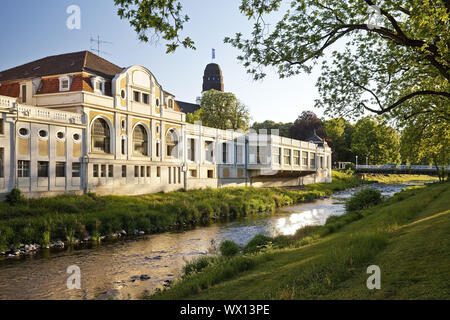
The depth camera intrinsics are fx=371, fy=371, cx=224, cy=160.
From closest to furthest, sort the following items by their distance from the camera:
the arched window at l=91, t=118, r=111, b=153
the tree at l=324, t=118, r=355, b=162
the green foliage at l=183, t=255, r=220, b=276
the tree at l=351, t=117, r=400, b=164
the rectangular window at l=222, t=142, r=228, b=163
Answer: the green foliage at l=183, t=255, r=220, b=276 → the tree at l=351, t=117, r=400, b=164 → the arched window at l=91, t=118, r=111, b=153 → the rectangular window at l=222, t=142, r=228, b=163 → the tree at l=324, t=118, r=355, b=162

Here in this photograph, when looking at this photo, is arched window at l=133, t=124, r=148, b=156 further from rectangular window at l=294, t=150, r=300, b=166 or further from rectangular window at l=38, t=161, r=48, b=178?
rectangular window at l=294, t=150, r=300, b=166

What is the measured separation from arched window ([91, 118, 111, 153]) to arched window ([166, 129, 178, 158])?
8846mm

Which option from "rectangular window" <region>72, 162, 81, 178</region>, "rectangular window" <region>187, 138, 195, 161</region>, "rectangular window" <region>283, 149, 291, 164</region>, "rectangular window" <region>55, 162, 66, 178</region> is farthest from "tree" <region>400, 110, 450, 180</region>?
"rectangular window" <region>283, 149, 291, 164</region>

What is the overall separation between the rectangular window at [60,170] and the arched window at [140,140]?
820cm

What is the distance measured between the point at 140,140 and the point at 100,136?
502 cm

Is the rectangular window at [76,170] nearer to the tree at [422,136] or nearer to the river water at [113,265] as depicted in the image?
the river water at [113,265]

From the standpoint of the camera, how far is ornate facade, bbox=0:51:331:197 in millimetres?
25656

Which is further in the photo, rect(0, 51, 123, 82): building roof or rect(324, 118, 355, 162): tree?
rect(324, 118, 355, 162): tree

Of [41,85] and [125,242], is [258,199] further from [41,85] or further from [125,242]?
[41,85]

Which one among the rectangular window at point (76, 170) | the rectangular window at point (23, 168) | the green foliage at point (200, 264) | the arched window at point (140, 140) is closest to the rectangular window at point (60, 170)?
the rectangular window at point (76, 170)

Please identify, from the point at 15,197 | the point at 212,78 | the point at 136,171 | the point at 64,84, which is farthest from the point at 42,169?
the point at 212,78

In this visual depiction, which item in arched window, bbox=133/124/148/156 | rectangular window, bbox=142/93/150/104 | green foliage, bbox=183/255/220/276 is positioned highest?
rectangular window, bbox=142/93/150/104

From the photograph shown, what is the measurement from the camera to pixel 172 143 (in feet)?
135
